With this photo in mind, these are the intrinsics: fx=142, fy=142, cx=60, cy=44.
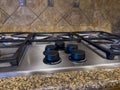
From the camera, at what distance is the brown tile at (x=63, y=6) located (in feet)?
3.77

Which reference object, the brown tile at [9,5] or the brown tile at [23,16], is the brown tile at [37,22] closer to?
the brown tile at [23,16]

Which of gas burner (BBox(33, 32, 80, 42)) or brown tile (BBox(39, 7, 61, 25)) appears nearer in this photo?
gas burner (BBox(33, 32, 80, 42))

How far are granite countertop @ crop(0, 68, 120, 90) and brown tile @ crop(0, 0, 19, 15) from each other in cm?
79

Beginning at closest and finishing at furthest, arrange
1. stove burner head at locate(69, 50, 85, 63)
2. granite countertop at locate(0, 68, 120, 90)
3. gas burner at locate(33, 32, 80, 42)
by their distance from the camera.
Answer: granite countertop at locate(0, 68, 120, 90) < stove burner head at locate(69, 50, 85, 63) < gas burner at locate(33, 32, 80, 42)

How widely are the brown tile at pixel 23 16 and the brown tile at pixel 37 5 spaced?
3 centimetres

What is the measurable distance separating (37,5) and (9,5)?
8.2 inches

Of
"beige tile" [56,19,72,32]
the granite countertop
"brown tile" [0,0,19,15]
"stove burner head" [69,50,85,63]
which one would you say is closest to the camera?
the granite countertop

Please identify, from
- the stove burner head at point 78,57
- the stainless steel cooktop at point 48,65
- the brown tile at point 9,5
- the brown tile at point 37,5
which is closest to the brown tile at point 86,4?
the brown tile at point 37,5

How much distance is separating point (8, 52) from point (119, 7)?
3.55 feet

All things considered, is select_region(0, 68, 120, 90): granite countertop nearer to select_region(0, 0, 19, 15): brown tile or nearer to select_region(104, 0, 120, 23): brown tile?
select_region(0, 0, 19, 15): brown tile

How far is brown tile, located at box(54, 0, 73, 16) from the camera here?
1.15 m

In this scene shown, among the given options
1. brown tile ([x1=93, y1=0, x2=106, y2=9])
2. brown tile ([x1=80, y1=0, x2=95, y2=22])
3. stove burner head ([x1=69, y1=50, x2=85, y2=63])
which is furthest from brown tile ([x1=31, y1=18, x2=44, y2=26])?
stove burner head ([x1=69, y1=50, x2=85, y2=63])

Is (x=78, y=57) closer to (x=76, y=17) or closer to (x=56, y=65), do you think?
(x=56, y=65)

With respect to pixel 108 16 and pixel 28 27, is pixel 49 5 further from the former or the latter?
pixel 108 16
